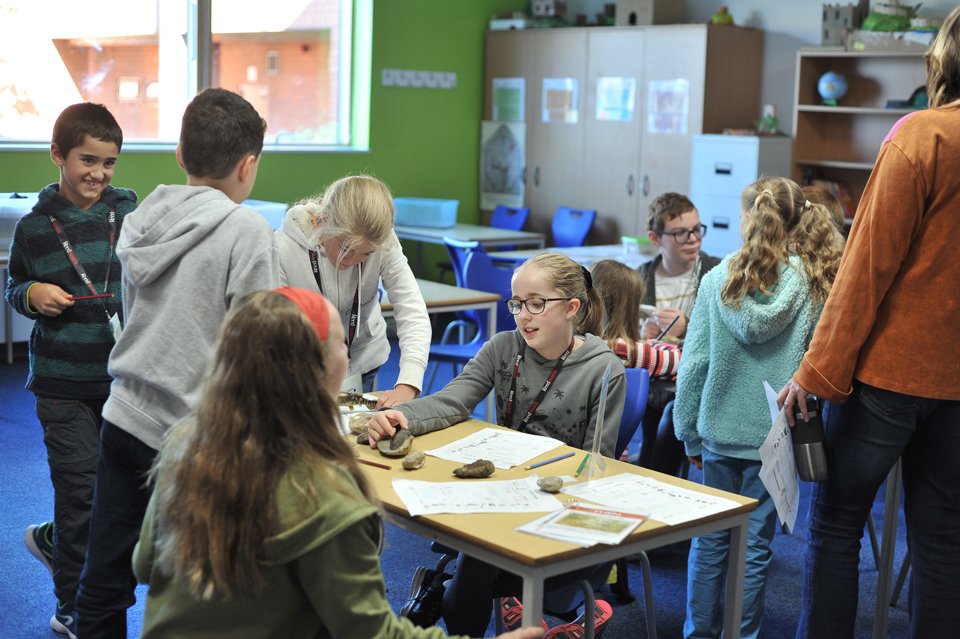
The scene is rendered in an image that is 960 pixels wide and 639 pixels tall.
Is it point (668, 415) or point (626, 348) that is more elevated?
point (626, 348)

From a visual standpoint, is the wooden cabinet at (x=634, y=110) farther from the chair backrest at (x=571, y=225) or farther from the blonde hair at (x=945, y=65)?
the blonde hair at (x=945, y=65)

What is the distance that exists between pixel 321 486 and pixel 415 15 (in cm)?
660

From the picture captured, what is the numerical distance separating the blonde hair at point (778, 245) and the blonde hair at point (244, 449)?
1333mm

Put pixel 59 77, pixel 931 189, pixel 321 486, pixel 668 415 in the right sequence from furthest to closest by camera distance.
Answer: pixel 59 77
pixel 668 415
pixel 931 189
pixel 321 486

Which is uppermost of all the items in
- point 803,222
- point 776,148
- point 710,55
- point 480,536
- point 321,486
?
→ point 710,55

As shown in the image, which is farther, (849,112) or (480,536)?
(849,112)

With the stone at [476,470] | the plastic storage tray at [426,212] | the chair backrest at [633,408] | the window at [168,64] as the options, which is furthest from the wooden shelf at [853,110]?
the stone at [476,470]

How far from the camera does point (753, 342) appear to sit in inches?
89.0

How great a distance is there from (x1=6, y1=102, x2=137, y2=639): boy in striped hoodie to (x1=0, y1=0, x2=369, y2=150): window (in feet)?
12.0

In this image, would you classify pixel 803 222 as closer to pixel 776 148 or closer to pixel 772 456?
pixel 772 456

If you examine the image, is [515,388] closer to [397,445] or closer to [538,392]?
[538,392]

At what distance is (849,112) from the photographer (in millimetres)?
6070

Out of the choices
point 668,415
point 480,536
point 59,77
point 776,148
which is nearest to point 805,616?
point 480,536

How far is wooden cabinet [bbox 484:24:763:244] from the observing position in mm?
6402
